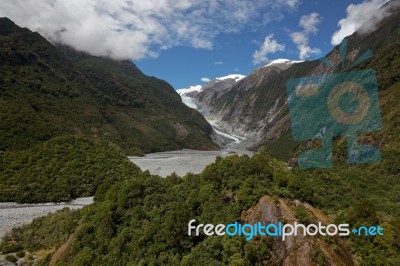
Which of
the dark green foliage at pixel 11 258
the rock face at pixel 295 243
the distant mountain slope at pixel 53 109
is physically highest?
the distant mountain slope at pixel 53 109

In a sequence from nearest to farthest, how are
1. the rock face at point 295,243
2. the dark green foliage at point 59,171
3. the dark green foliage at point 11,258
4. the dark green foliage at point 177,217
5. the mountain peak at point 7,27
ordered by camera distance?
the rock face at point 295,243 → the dark green foliage at point 177,217 → the dark green foliage at point 11,258 → the dark green foliage at point 59,171 → the mountain peak at point 7,27

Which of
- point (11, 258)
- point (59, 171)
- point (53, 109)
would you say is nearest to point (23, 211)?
point (59, 171)

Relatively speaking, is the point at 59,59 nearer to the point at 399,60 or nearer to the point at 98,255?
the point at 399,60

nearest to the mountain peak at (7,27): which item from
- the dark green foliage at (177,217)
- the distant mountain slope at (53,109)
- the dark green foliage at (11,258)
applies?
the distant mountain slope at (53,109)

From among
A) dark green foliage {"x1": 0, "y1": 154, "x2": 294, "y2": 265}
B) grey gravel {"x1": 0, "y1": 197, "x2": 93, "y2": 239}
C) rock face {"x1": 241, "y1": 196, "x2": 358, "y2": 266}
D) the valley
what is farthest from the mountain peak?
rock face {"x1": 241, "y1": 196, "x2": 358, "y2": 266}

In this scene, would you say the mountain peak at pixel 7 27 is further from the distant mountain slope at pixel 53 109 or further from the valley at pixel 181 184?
the valley at pixel 181 184

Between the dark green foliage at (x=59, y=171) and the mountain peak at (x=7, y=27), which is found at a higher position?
the mountain peak at (x=7, y=27)

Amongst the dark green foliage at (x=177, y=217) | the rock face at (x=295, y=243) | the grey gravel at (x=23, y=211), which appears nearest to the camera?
the rock face at (x=295, y=243)
